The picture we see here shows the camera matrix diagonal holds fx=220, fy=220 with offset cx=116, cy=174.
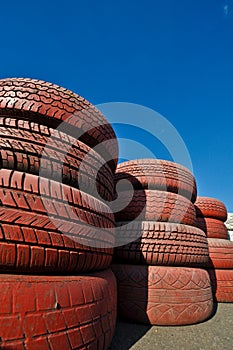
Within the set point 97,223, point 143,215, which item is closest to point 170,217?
point 143,215

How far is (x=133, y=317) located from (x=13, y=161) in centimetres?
182

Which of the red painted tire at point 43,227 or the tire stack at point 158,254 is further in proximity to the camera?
the tire stack at point 158,254

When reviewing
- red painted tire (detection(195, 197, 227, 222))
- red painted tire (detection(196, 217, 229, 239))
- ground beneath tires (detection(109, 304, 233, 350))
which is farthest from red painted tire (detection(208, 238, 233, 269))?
ground beneath tires (detection(109, 304, 233, 350))

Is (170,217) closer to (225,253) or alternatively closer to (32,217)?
(225,253)

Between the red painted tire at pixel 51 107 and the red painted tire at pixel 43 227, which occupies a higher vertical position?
the red painted tire at pixel 51 107

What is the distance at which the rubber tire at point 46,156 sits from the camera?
1.19 meters

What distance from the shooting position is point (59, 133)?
1.48 metres

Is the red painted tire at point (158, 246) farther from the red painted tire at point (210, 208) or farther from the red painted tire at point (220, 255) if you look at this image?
the red painted tire at point (210, 208)

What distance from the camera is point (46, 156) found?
4.25 feet

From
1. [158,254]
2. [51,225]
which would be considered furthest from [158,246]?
[51,225]

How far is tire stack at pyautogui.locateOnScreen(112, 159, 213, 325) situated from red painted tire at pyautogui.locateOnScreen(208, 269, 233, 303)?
0.98m

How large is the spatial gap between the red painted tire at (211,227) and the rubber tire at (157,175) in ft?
3.64

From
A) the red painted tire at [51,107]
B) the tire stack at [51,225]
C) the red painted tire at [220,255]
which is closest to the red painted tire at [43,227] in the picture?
the tire stack at [51,225]

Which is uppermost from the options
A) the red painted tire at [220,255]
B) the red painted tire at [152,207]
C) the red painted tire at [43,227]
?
the red painted tire at [152,207]
